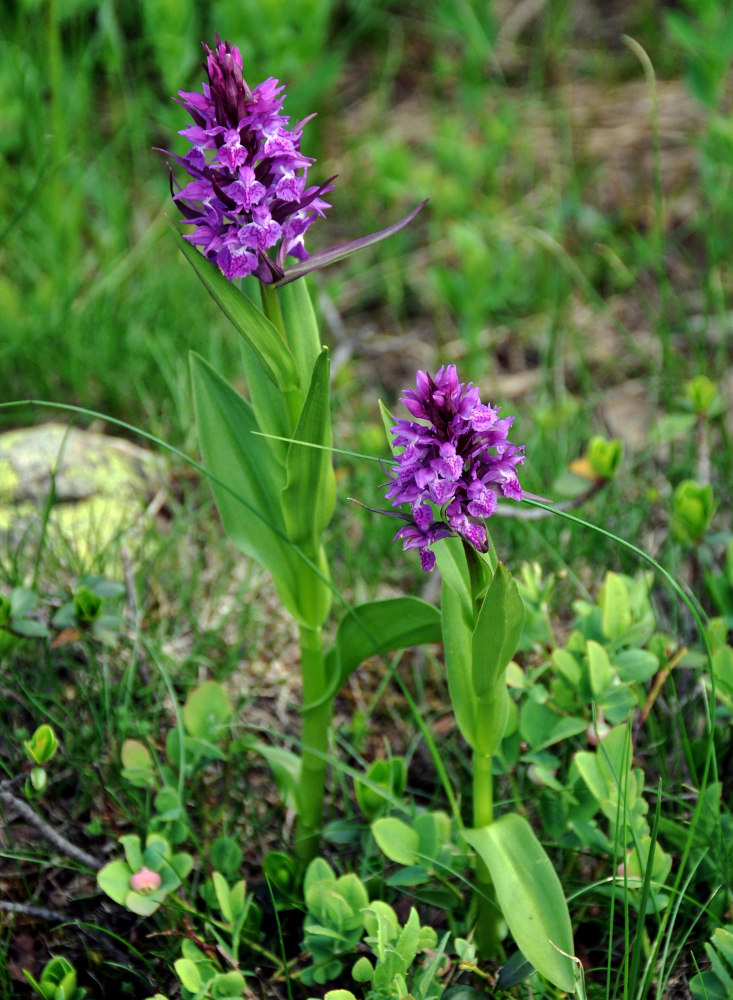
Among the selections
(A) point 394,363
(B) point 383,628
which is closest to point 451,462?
(B) point 383,628

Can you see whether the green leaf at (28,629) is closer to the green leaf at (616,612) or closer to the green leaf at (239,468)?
the green leaf at (239,468)

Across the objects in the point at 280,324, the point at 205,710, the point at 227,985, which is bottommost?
the point at 227,985

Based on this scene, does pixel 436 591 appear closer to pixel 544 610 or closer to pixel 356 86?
pixel 544 610

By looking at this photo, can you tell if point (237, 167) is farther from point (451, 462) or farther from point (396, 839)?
point (396, 839)

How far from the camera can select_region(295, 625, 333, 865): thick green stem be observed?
1670 millimetres

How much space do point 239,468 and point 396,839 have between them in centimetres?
71

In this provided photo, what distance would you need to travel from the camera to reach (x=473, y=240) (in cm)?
310

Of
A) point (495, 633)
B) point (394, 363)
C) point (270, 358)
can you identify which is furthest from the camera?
point (394, 363)

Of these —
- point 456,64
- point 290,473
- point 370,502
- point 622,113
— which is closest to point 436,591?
point 370,502

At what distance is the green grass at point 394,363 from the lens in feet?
5.65

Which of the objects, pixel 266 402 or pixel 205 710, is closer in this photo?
pixel 266 402

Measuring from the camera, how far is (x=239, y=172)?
134cm

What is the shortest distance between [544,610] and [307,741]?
0.55 m

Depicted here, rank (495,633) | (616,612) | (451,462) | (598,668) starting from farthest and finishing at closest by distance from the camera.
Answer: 1. (616,612)
2. (598,668)
3. (495,633)
4. (451,462)
